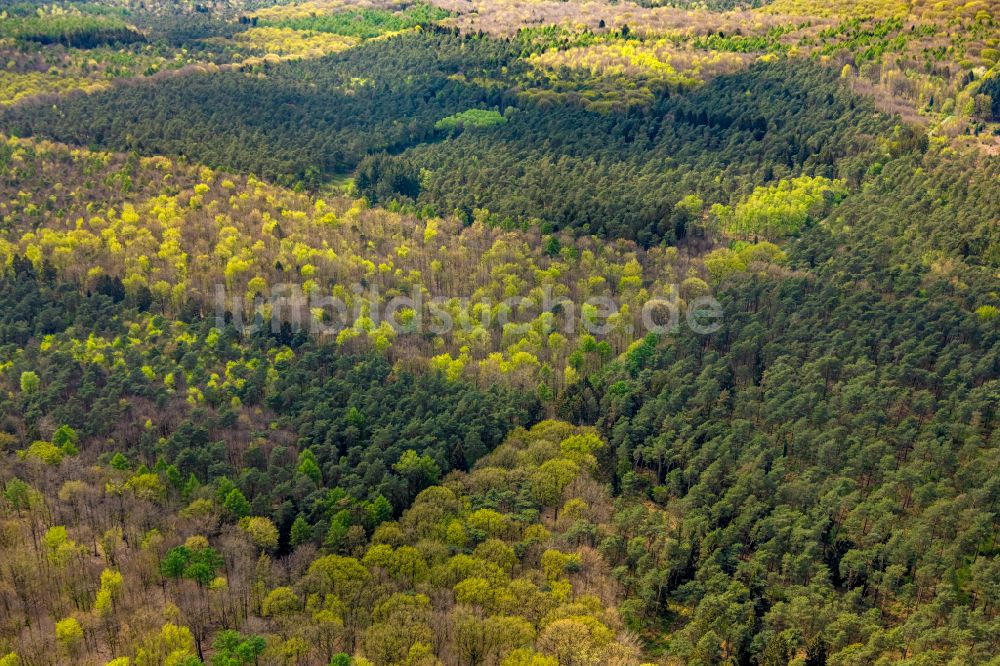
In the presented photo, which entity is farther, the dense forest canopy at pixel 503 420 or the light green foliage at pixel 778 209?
the light green foliage at pixel 778 209

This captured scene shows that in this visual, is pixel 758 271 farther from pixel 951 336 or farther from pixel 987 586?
pixel 987 586

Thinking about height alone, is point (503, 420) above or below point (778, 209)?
below

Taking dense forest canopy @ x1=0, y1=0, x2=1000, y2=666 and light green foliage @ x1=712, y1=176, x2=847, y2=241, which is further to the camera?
light green foliage @ x1=712, y1=176, x2=847, y2=241

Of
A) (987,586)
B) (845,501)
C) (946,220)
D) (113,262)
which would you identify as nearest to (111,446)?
(113,262)

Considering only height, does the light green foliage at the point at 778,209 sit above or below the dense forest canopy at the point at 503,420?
above

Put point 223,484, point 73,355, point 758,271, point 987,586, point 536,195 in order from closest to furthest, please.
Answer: point 987,586 → point 223,484 → point 73,355 → point 758,271 → point 536,195

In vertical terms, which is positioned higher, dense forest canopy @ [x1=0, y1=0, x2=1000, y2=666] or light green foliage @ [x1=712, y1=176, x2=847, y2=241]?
light green foliage @ [x1=712, y1=176, x2=847, y2=241]

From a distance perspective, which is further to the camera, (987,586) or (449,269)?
(449,269)

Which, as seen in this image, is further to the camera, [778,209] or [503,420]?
[778,209]
